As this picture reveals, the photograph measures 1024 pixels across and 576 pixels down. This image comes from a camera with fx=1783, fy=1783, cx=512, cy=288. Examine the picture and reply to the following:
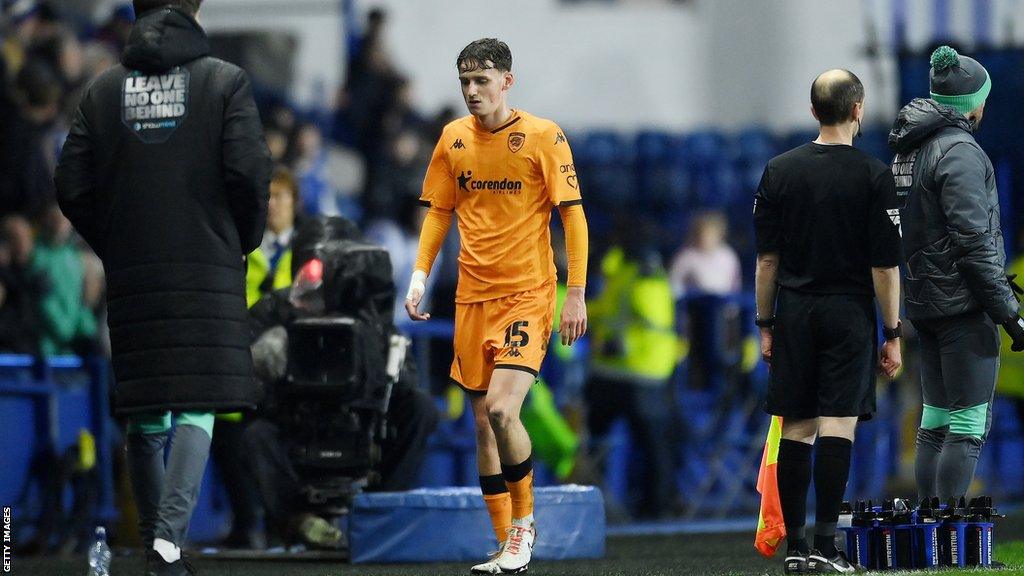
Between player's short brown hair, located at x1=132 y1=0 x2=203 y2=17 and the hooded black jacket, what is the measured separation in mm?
2755

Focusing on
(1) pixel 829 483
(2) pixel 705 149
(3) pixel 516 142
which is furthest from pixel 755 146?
(1) pixel 829 483

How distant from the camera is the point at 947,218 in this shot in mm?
6613

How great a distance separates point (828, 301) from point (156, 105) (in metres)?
2.38

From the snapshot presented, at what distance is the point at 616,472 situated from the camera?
12719mm

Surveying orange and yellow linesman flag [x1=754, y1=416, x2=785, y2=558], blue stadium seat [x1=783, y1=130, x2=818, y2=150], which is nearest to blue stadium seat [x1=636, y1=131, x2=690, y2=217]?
blue stadium seat [x1=783, y1=130, x2=818, y2=150]

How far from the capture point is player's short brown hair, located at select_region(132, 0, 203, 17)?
591cm

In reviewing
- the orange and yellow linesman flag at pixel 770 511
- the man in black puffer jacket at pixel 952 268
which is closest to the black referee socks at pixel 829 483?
the orange and yellow linesman flag at pixel 770 511

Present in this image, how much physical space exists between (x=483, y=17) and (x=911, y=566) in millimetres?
13067

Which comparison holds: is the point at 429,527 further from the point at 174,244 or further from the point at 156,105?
the point at 156,105

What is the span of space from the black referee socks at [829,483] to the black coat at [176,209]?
197 centimetres

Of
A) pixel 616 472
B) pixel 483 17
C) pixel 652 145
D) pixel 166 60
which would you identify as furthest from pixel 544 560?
pixel 483 17

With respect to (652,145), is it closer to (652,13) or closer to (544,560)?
(652,13)

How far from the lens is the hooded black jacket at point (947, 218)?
21.5ft

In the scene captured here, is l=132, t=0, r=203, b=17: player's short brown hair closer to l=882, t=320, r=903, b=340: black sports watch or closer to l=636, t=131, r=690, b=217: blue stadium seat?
l=882, t=320, r=903, b=340: black sports watch
